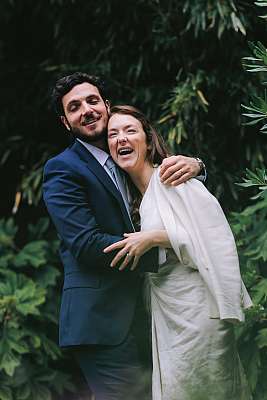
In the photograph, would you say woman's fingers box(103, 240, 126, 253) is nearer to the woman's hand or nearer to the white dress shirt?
the woman's hand

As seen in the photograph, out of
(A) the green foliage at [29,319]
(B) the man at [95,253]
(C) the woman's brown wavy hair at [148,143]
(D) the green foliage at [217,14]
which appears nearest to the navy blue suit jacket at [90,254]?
(B) the man at [95,253]

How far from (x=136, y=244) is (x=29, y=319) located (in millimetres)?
2368

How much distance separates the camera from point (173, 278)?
9.16ft

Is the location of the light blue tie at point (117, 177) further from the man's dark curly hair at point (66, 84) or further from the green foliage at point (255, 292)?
the green foliage at point (255, 292)

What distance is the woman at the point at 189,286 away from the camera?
269 cm

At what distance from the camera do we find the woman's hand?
106 inches

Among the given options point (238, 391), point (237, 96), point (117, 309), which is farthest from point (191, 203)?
point (237, 96)

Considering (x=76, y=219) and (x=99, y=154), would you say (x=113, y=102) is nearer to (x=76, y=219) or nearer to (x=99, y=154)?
(x=99, y=154)

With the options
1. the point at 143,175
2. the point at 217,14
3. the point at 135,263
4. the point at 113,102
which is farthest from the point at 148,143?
the point at 113,102

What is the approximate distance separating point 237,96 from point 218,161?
45 cm

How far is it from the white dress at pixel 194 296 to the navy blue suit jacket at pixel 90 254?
0.12 m

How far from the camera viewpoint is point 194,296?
9.00ft

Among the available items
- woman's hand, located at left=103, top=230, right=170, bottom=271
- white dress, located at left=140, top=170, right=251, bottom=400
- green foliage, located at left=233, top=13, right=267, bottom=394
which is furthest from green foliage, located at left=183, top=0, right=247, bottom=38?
woman's hand, located at left=103, top=230, right=170, bottom=271

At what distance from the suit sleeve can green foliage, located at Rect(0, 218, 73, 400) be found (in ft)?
6.11
